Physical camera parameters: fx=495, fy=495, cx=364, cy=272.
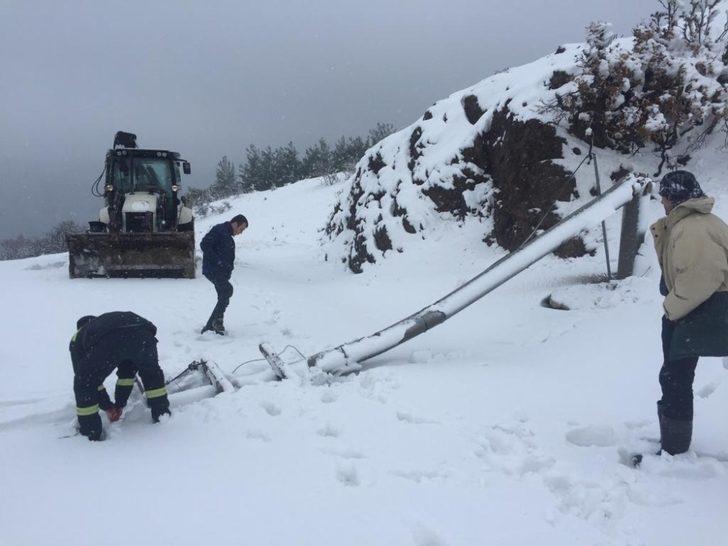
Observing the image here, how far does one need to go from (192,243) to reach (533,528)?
9.75 metres

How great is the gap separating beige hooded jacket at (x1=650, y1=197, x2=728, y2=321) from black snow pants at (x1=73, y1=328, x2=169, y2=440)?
3.85m

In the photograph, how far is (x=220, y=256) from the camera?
711cm

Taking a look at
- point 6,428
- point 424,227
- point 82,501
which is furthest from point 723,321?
point 424,227

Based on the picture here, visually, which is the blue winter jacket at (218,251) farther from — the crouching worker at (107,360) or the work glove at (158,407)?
the work glove at (158,407)

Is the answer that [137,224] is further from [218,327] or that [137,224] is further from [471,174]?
[471,174]

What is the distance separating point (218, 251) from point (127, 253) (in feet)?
15.3

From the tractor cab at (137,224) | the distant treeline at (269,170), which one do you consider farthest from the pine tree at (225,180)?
the tractor cab at (137,224)

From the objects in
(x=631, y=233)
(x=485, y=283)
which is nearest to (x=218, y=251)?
(x=485, y=283)

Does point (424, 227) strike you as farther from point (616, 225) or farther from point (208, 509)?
point (208, 509)

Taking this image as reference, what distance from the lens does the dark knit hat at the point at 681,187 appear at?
3225mm

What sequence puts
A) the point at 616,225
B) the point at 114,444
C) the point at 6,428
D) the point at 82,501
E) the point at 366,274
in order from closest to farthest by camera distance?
1. the point at 82,501
2. the point at 114,444
3. the point at 6,428
4. the point at 616,225
5. the point at 366,274

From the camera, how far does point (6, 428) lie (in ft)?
13.4

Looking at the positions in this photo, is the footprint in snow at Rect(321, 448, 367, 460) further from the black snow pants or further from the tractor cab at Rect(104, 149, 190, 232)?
the tractor cab at Rect(104, 149, 190, 232)

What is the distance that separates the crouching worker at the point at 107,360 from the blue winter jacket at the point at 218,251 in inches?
119
